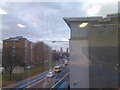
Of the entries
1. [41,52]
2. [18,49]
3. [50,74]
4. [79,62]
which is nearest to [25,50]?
[18,49]

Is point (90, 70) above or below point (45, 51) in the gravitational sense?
below

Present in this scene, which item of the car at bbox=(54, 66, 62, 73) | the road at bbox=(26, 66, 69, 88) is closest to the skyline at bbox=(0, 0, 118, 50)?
the car at bbox=(54, 66, 62, 73)

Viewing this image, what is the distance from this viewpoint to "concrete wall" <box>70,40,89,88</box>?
2.70m

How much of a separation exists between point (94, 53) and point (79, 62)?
0.23 m

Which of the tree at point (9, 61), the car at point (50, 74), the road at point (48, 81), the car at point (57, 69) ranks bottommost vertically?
the road at point (48, 81)

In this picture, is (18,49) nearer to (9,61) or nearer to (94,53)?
(9,61)

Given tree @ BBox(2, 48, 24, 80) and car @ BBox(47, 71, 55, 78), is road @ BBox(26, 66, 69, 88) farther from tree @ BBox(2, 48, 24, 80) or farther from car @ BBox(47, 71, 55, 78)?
tree @ BBox(2, 48, 24, 80)

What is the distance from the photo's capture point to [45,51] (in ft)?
9.14

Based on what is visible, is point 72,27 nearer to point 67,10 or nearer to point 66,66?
point 67,10

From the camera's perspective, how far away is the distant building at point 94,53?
258 cm

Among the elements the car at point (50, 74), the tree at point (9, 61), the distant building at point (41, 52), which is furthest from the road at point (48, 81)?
the tree at point (9, 61)

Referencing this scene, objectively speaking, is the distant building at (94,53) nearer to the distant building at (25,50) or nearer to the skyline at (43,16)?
the skyline at (43,16)

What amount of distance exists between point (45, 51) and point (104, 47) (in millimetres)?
776

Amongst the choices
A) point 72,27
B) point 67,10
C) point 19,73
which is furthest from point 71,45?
point 19,73
